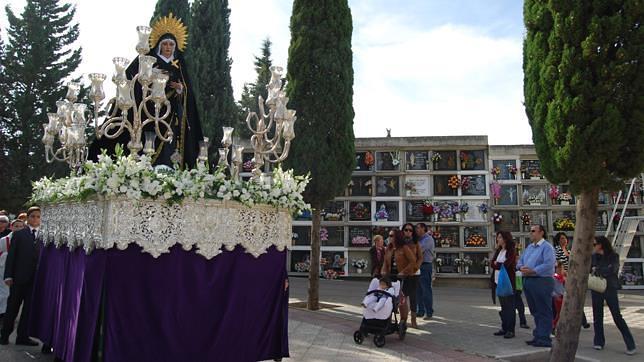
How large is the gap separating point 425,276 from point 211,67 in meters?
12.0

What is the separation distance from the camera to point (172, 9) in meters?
16.3

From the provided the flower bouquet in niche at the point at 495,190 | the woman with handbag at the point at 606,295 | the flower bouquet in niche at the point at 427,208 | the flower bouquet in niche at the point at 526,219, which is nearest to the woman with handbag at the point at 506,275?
the woman with handbag at the point at 606,295

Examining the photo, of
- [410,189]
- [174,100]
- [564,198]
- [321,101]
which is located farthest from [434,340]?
[564,198]

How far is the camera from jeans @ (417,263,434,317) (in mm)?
8531

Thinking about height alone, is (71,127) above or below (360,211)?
above

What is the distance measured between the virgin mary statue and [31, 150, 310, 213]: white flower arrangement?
4.35ft

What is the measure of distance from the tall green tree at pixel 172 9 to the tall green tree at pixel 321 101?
8069 mm

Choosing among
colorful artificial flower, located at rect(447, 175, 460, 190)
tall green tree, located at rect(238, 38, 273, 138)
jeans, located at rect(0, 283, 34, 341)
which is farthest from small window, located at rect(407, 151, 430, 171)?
tall green tree, located at rect(238, 38, 273, 138)

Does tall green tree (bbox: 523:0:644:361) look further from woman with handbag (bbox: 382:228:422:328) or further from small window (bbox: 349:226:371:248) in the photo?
small window (bbox: 349:226:371:248)

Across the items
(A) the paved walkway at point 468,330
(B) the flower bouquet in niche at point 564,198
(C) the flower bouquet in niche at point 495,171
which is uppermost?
(C) the flower bouquet in niche at point 495,171

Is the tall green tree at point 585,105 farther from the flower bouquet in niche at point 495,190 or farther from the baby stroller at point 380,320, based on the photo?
the flower bouquet in niche at point 495,190

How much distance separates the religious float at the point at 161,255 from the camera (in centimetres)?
386

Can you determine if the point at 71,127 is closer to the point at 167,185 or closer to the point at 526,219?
the point at 167,185

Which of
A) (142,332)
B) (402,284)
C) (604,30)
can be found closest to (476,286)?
(402,284)
